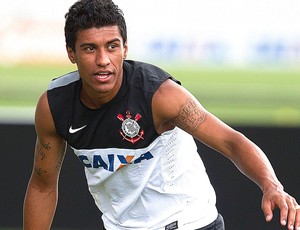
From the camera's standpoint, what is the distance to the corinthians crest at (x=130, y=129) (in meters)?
5.32

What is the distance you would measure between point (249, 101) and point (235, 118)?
29 cm

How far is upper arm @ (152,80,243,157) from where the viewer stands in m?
5.15

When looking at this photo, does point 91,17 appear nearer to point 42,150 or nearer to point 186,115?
point 186,115

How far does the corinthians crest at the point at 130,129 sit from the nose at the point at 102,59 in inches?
12.5

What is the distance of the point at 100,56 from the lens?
17.0 feet

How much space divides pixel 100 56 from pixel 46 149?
0.69 m

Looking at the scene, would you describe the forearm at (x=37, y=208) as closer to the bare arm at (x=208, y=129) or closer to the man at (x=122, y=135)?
the man at (x=122, y=135)

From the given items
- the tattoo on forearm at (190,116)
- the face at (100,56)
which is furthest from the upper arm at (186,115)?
the face at (100,56)

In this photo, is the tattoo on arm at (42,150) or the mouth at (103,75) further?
the tattoo on arm at (42,150)

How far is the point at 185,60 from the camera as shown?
919 centimetres

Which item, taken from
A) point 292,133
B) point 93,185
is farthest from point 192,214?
point 292,133

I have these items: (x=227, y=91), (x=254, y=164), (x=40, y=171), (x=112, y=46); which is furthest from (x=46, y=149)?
(x=227, y=91)

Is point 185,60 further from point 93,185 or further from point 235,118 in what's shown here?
point 93,185

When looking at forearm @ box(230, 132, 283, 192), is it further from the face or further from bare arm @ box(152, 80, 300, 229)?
the face
